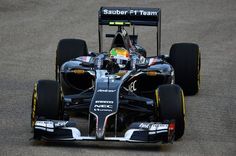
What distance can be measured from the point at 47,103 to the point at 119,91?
1085 mm

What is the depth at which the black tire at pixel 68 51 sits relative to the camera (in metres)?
18.1

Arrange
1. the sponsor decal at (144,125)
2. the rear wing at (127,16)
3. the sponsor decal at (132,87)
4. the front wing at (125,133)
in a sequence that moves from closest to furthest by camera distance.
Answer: the front wing at (125,133) < the sponsor decal at (144,125) < the sponsor decal at (132,87) < the rear wing at (127,16)

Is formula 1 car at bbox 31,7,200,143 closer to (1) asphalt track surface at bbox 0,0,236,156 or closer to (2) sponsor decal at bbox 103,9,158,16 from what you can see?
(2) sponsor decal at bbox 103,9,158,16

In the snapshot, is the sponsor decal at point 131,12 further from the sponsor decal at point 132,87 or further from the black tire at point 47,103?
the black tire at point 47,103

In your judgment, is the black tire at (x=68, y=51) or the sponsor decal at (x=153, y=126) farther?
the black tire at (x=68, y=51)

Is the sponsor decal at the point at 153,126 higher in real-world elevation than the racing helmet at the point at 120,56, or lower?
lower

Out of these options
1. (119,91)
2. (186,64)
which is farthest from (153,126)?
(186,64)

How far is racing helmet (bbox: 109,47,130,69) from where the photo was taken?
54.9 ft

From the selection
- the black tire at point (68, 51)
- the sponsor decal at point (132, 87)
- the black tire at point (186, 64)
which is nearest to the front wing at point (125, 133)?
the sponsor decal at point (132, 87)

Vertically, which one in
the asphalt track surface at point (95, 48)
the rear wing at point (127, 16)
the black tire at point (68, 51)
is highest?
the rear wing at point (127, 16)

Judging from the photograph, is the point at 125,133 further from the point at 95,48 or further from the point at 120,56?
the point at 95,48

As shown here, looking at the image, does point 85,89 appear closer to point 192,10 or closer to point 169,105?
point 169,105

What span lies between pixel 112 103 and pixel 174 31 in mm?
11482

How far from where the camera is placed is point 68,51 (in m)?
18.1
